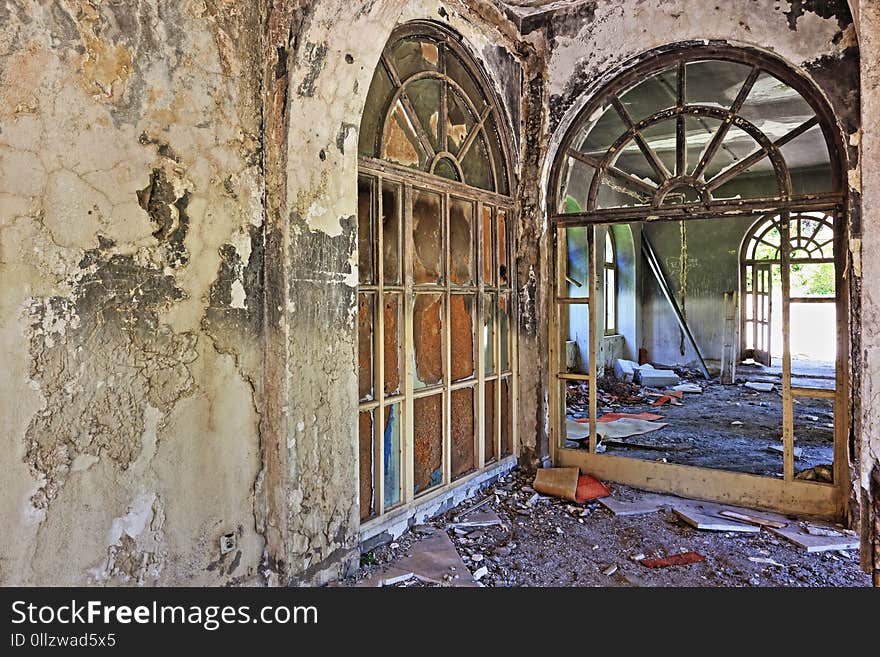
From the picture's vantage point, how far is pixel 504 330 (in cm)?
467

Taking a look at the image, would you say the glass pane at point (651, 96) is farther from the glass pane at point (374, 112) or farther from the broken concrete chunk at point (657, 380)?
the broken concrete chunk at point (657, 380)

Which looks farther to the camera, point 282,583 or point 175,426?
point 282,583

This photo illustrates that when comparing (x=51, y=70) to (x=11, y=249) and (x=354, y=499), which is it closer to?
(x=11, y=249)

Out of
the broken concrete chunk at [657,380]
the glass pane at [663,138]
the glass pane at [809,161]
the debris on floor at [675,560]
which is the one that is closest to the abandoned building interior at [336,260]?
the debris on floor at [675,560]

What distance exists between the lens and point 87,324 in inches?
83.4

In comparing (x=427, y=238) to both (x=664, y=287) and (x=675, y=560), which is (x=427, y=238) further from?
(x=664, y=287)

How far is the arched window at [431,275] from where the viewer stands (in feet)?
11.1

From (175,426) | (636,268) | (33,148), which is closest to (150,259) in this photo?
(33,148)

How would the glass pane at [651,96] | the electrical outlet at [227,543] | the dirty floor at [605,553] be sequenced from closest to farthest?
1. the electrical outlet at [227,543]
2. the dirty floor at [605,553]
3. the glass pane at [651,96]

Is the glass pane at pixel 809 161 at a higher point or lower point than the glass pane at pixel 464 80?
higher

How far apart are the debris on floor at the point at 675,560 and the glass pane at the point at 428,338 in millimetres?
1652

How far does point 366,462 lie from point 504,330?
1.78 m

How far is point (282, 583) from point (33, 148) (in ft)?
6.60

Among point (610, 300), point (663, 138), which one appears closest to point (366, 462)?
point (663, 138)
